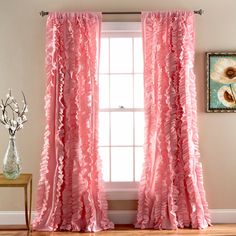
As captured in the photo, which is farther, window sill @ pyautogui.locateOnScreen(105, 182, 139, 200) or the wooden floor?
window sill @ pyautogui.locateOnScreen(105, 182, 139, 200)

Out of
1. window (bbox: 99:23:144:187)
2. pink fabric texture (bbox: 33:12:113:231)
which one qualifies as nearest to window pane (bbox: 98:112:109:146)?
window (bbox: 99:23:144:187)

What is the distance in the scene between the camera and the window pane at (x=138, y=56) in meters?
5.16

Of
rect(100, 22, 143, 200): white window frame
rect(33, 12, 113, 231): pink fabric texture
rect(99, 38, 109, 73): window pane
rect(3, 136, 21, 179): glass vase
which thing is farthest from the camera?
rect(99, 38, 109, 73): window pane

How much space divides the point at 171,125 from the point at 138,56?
883 millimetres

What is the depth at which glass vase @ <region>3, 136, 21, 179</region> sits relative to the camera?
455 centimetres

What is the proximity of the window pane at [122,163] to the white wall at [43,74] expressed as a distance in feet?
2.63

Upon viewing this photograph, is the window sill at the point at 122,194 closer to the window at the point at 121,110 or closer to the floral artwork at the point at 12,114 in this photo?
the window at the point at 121,110

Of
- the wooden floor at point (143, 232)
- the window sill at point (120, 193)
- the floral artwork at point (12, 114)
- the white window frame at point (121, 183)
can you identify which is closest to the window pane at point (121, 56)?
the white window frame at point (121, 183)

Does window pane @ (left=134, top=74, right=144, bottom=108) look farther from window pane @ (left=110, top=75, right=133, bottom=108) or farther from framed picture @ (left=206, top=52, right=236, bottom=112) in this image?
framed picture @ (left=206, top=52, right=236, bottom=112)

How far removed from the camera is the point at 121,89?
17.1 ft

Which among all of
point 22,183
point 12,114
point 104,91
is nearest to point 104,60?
point 104,91

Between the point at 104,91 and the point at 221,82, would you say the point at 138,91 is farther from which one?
the point at 221,82

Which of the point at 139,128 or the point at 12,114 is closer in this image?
the point at 12,114

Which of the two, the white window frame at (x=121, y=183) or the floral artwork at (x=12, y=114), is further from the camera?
the white window frame at (x=121, y=183)
